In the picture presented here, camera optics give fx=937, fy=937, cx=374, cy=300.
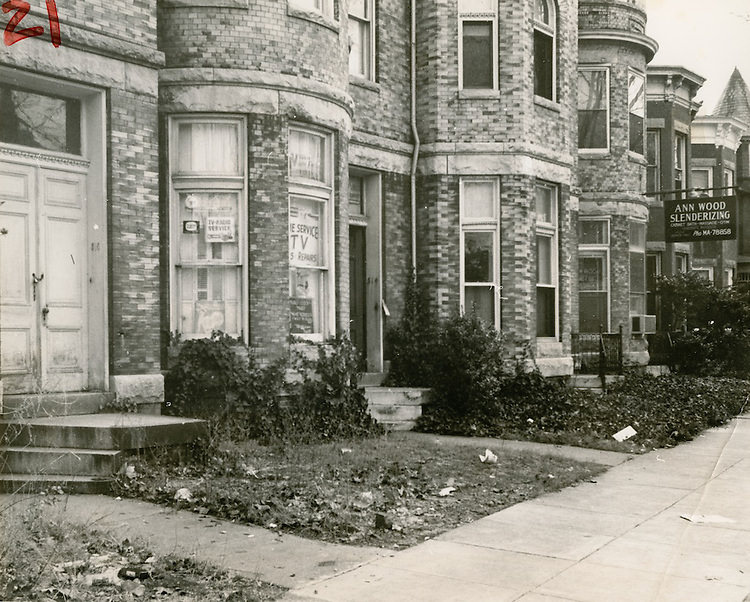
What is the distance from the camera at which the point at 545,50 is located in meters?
17.7

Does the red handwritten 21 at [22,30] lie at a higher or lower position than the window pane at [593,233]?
higher

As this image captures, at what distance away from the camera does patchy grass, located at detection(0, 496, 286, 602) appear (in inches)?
219

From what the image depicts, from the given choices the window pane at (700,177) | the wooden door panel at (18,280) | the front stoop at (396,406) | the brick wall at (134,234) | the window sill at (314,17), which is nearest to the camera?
the wooden door panel at (18,280)

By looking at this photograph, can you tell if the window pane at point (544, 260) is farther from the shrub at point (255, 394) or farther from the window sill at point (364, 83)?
the shrub at point (255, 394)

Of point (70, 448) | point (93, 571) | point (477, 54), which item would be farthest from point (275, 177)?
point (93, 571)

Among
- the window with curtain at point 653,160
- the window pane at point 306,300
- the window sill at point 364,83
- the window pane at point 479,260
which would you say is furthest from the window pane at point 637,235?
the window pane at point 306,300

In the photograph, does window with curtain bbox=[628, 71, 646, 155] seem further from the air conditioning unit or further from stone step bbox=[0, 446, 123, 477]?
stone step bbox=[0, 446, 123, 477]

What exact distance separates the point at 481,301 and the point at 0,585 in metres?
11.8

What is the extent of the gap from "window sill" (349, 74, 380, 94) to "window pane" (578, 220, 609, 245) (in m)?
8.15

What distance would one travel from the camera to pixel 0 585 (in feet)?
17.7

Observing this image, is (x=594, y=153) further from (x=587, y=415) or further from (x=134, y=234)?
(x=134, y=234)

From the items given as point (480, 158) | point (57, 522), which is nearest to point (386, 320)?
point (480, 158)

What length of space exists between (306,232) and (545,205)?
6504mm

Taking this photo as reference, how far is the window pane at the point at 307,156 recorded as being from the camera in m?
12.5
